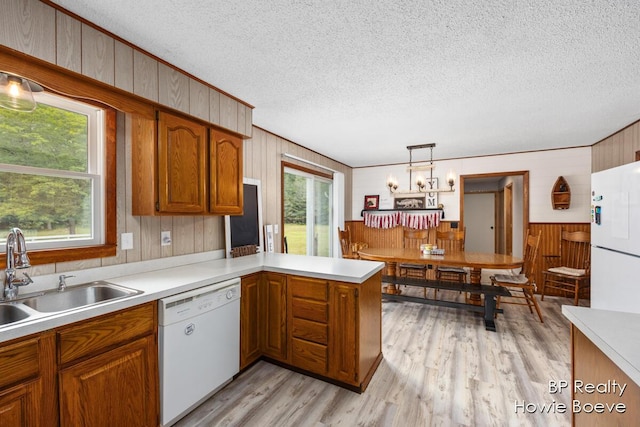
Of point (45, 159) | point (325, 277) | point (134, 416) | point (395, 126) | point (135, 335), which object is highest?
point (395, 126)

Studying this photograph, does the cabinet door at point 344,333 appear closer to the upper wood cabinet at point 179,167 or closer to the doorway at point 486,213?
the upper wood cabinet at point 179,167

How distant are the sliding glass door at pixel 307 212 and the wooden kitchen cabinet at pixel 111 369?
7.79 ft

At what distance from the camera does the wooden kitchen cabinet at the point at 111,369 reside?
1.29 meters

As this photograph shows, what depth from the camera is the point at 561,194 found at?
4.32 metres

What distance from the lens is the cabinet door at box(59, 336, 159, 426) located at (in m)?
1.30

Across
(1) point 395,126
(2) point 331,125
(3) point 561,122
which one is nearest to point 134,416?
(2) point 331,125

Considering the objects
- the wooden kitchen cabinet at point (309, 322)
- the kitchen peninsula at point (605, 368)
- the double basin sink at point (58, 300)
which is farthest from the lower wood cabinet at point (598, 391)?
the double basin sink at point (58, 300)

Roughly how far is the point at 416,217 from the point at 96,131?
4.73 m

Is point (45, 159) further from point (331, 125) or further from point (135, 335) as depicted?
point (331, 125)

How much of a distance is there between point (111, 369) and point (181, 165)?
4.36 feet

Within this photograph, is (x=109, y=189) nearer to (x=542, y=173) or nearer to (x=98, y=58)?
(x=98, y=58)

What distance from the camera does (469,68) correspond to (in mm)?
2006

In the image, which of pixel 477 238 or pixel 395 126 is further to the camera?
pixel 477 238

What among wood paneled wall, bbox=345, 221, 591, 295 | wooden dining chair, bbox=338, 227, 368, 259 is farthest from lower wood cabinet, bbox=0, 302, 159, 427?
wood paneled wall, bbox=345, 221, 591, 295
